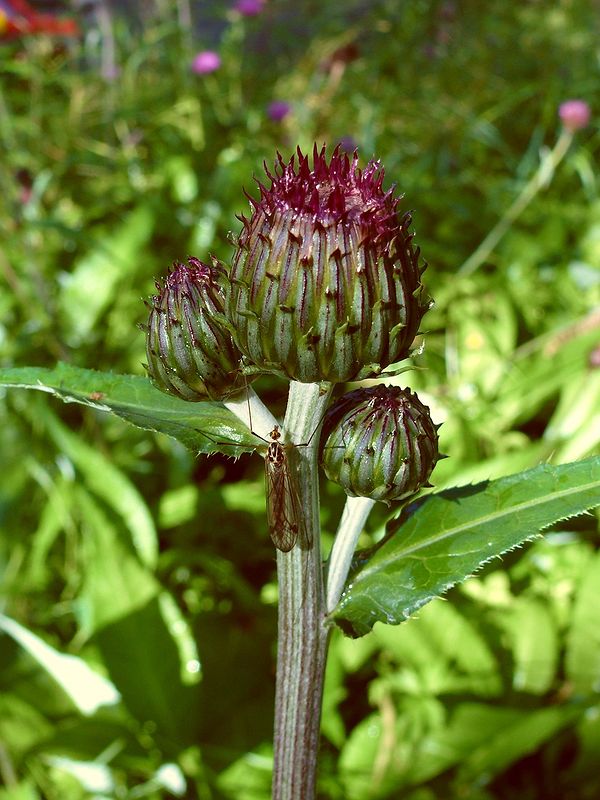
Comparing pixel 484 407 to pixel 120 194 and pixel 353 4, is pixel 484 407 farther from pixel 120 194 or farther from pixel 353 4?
pixel 353 4

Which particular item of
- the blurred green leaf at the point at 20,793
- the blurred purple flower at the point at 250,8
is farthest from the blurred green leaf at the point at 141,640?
the blurred purple flower at the point at 250,8

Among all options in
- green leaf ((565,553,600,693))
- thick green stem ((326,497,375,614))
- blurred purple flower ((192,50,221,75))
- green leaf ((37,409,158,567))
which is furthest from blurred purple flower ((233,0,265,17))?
thick green stem ((326,497,375,614))

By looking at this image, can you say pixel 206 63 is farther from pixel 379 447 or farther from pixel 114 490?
pixel 379 447

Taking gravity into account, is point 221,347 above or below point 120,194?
below

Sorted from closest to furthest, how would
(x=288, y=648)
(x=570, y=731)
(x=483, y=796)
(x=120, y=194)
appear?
1. (x=288, y=648)
2. (x=483, y=796)
3. (x=570, y=731)
4. (x=120, y=194)

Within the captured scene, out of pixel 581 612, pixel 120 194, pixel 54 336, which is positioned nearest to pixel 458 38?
pixel 120 194

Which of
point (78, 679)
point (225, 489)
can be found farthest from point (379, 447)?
point (225, 489)
